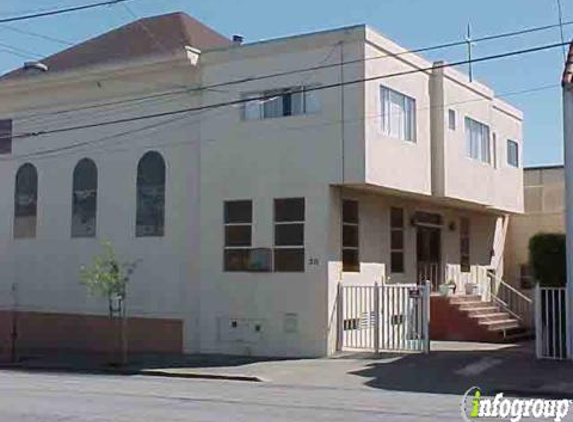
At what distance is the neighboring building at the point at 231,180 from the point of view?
891 inches

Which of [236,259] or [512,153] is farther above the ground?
[512,153]

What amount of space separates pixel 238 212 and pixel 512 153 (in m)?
12.9

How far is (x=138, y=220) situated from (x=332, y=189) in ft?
19.8

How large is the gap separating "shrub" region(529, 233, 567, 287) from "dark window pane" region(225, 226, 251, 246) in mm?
7075

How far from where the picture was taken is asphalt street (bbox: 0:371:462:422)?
12.6 meters

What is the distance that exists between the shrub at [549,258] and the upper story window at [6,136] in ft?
52.3

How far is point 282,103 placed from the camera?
76.8 ft

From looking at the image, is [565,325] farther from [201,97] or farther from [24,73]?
[24,73]

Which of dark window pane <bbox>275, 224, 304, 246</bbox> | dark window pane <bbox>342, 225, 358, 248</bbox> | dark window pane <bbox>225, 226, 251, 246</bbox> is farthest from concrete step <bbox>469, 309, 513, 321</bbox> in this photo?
dark window pane <bbox>225, 226, 251, 246</bbox>

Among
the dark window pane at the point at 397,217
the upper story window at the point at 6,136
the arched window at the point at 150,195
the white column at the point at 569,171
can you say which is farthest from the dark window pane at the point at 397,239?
the upper story window at the point at 6,136

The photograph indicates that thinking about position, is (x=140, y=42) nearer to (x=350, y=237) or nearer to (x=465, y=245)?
(x=350, y=237)

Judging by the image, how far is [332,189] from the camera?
73.9 ft

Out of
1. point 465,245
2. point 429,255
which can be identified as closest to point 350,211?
point 429,255

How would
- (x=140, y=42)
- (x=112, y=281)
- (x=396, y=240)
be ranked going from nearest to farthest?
(x=112, y=281) < (x=396, y=240) < (x=140, y=42)
